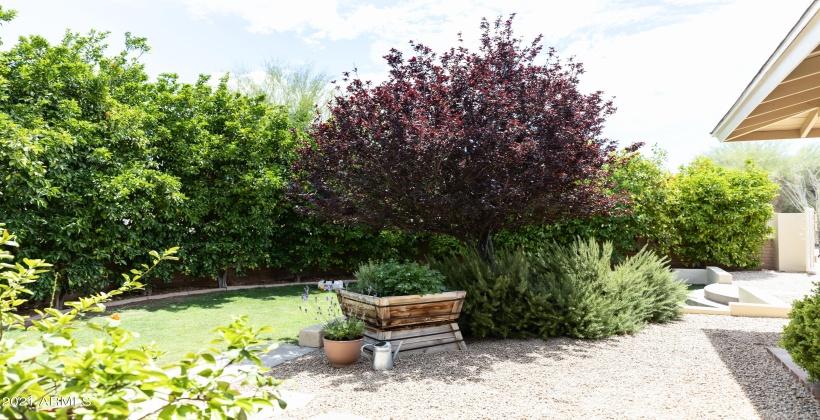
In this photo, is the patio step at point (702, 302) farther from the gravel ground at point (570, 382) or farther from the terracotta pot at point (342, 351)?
the terracotta pot at point (342, 351)

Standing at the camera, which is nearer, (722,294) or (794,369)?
(794,369)

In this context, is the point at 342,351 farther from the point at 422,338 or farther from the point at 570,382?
the point at 570,382

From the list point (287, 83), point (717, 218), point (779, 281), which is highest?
point (287, 83)

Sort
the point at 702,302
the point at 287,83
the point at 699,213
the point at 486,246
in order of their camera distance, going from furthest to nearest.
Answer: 1. the point at 287,83
2. the point at 699,213
3. the point at 702,302
4. the point at 486,246

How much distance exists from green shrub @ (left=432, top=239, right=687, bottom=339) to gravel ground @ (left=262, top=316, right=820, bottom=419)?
0.66 feet

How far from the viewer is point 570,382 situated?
4070 millimetres

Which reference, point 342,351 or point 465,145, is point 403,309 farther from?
point 465,145

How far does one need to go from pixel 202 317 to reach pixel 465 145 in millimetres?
4778

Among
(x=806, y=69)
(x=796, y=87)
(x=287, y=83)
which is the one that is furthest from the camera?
(x=287, y=83)

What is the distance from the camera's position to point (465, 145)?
5520mm

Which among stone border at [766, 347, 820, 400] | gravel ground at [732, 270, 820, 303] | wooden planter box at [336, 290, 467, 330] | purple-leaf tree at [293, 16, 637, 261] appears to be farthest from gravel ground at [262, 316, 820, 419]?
gravel ground at [732, 270, 820, 303]

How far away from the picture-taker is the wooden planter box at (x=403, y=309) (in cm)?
475

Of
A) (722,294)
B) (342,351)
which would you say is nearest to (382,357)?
(342,351)

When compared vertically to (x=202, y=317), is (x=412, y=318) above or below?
above
